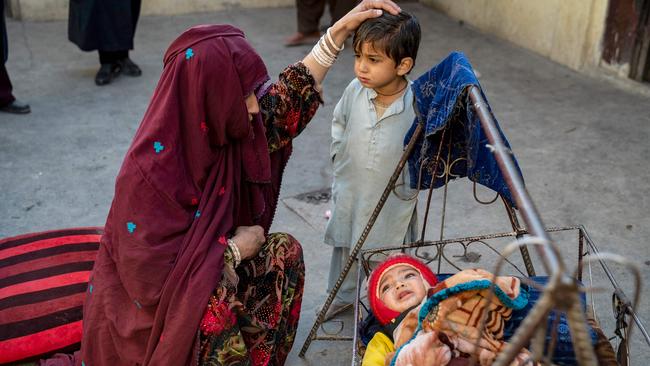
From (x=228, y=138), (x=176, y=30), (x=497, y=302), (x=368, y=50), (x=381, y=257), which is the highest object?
(x=368, y=50)

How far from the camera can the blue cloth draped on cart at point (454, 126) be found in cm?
226

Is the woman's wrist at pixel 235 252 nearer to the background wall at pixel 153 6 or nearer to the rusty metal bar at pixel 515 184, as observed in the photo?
the rusty metal bar at pixel 515 184

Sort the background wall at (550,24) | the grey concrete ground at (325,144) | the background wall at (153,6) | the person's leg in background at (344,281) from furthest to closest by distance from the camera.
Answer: the background wall at (153,6), the background wall at (550,24), the grey concrete ground at (325,144), the person's leg in background at (344,281)

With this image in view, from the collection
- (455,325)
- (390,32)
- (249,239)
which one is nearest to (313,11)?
(390,32)

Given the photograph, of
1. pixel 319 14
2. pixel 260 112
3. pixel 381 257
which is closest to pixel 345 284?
pixel 381 257

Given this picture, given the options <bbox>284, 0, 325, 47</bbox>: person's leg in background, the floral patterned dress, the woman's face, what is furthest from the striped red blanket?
<bbox>284, 0, 325, 47</bbox>: person's leg in background

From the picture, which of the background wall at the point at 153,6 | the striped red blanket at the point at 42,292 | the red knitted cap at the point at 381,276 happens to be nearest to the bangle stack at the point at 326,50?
the red knitted cap at the point at 381,276

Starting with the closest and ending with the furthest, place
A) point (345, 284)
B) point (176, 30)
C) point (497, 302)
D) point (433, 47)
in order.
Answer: point (497, 302)
point (345, 284)
point (433, 47)
point (176, 30)

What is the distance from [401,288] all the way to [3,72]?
3.71 m

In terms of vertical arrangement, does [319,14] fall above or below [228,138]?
below

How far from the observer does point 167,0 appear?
7570 mm

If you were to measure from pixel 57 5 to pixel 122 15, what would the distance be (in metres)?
2.01

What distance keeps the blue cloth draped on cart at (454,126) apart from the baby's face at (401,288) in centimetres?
32

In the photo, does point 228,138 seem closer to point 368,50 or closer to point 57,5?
point 368,50
